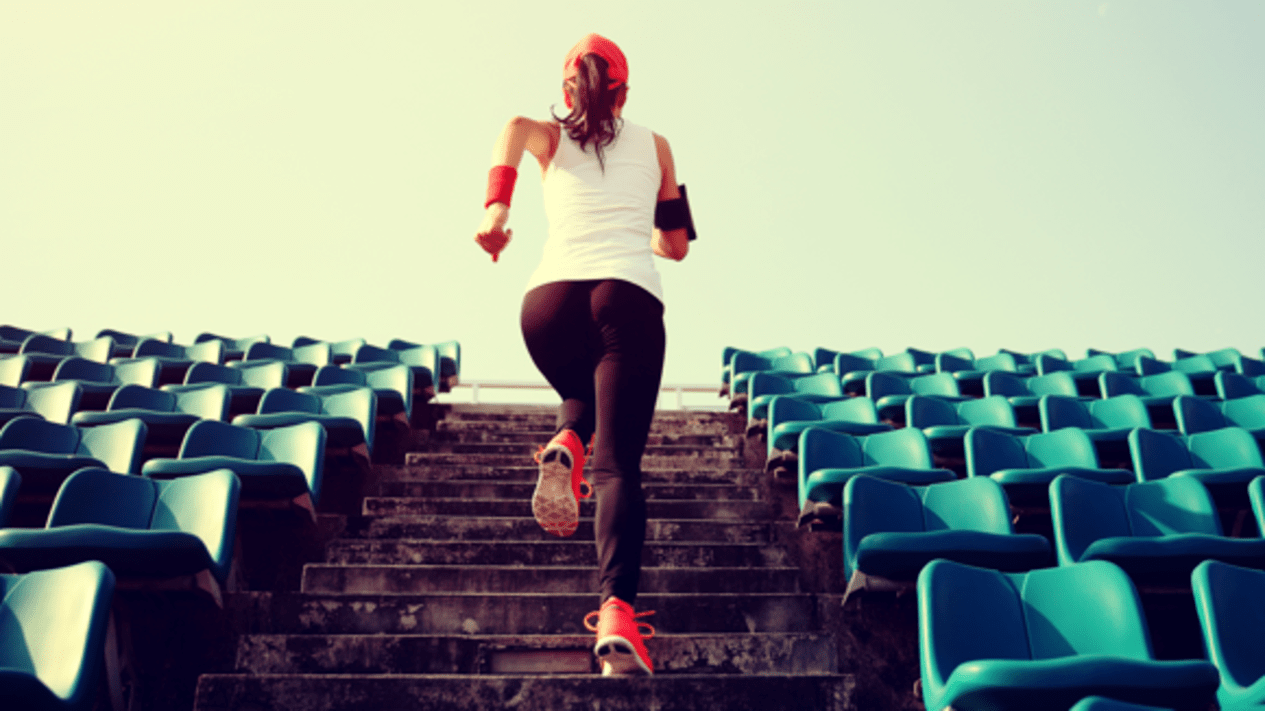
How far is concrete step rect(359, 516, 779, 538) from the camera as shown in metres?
3.18

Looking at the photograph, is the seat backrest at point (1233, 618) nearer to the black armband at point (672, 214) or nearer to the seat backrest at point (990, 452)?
the seat backrest at point (990, 452)

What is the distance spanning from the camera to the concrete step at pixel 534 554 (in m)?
2.91

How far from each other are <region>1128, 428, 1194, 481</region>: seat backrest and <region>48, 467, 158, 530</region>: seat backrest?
3.46 meters

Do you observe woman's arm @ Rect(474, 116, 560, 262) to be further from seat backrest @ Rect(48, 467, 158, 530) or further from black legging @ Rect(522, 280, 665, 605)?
seat backrest @ Rect(48, 467, 158, 530)

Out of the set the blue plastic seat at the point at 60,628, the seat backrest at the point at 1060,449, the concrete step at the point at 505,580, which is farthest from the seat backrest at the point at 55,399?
the seat backrest at the point at 1060,449

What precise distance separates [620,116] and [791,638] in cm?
138

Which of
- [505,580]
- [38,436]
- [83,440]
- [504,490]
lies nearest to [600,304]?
[505,580]

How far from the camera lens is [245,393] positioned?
421cm

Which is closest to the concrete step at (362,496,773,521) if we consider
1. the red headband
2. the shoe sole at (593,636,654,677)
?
the shoe sole at (593,636,654,677)

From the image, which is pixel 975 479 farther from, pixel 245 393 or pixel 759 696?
pixel 245 393

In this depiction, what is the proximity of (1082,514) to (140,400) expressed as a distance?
3898mm

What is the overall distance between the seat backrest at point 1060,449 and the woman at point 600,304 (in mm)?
2391

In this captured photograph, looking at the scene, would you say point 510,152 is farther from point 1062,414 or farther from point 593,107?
point 1062,414

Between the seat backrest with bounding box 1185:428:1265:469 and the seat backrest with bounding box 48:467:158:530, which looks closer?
the seat backrest with bounding box 48:467:158:530
